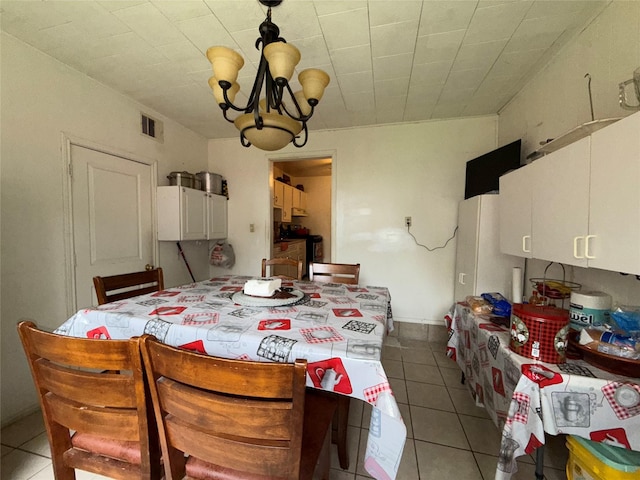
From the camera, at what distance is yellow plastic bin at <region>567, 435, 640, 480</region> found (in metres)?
0.89

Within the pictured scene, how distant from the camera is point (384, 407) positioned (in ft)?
2.56

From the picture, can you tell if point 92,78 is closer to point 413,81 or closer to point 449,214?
point 413,81

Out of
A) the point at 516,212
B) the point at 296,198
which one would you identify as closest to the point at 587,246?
the point at 516,212

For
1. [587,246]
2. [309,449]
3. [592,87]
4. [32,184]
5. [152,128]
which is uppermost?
[152,128]

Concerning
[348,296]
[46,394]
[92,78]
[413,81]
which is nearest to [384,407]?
[348,296]

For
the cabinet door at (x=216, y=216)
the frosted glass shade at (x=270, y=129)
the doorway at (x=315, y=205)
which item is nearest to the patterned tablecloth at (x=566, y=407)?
the frosted glass shade at (x=270, y=129)

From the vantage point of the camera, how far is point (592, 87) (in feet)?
4.68

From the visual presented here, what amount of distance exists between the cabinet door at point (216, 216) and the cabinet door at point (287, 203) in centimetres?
118

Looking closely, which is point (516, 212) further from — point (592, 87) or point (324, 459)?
point (324, 459)

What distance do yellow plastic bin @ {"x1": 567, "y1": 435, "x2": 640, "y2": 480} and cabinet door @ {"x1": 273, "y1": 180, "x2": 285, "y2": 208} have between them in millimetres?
3676

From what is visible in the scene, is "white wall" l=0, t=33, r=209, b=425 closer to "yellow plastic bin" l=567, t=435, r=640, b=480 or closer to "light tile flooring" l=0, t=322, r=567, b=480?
"light tile flooring" l=0, t=322, r=567, b=480

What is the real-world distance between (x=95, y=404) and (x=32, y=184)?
5.85 ft

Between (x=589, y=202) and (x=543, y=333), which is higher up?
(x=589, y=202)

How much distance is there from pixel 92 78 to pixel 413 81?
2622 mm
